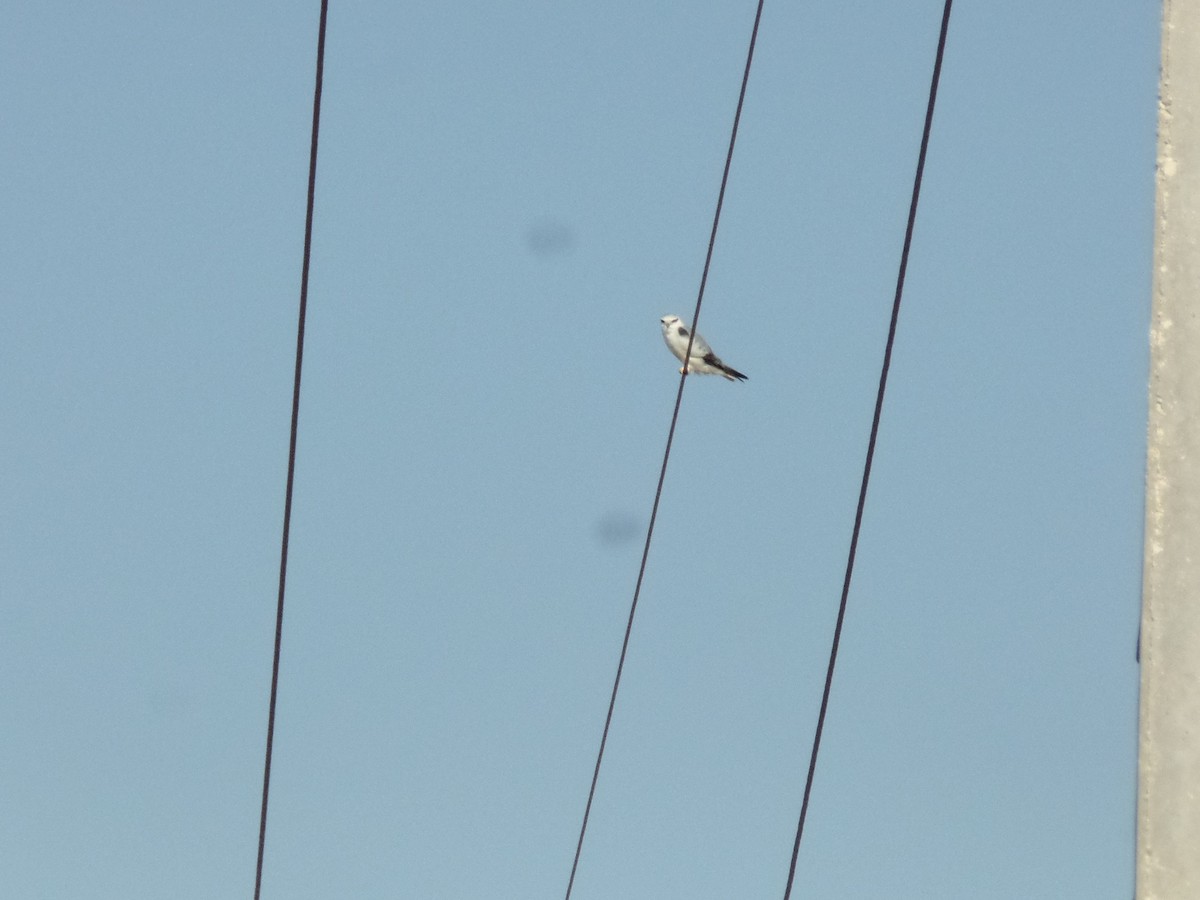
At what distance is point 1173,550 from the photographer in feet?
11.5

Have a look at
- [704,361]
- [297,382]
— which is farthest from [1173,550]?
[704,361]

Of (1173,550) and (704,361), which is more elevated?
(1173,550)

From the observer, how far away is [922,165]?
Result: 5.92 meters

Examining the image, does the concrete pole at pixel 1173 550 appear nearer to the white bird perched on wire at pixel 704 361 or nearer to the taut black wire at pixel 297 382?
the taut black wire at pixel 297 382

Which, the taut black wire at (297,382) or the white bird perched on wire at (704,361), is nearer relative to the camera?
the taut black wire at (297,382)

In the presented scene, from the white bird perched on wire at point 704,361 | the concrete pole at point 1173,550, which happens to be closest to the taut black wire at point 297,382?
the concrete pole at point 1173,550

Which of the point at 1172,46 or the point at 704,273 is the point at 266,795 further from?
the point at 704,273

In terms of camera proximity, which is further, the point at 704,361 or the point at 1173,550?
the point at 704,361

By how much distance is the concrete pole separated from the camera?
341 centimetres

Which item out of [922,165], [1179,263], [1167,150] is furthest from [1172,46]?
[922,165]

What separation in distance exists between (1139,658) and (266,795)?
2.95 m

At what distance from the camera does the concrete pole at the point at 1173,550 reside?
3406 mm

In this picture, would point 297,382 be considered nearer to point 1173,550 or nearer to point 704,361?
point 1173,550

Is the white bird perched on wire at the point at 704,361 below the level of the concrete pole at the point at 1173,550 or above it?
below
